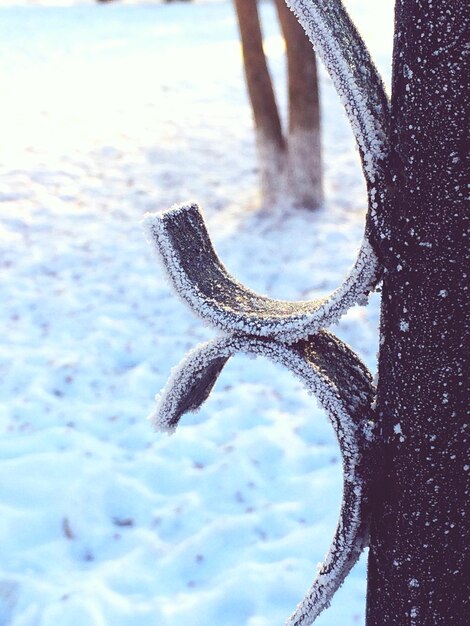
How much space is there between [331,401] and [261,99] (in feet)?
12.0

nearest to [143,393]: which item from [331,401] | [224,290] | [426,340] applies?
[224,290]

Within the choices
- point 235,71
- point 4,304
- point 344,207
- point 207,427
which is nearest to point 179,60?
point 235,71

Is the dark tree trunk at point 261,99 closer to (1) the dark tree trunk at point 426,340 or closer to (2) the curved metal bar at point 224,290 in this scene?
(2) the curved metal bar at point 224,290

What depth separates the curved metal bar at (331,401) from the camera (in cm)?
124

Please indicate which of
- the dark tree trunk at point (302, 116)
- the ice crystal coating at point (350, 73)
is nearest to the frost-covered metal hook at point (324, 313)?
the ice crystal coating at point (350, 73)

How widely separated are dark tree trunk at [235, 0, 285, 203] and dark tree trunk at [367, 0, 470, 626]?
352cm

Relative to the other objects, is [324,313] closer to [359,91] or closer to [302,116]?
[359,91]

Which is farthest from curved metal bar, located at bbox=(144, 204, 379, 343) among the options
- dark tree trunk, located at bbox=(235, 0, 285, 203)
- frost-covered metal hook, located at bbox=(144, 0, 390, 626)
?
dark tree trunk, located at bbox=(235, 0, 285, 203)

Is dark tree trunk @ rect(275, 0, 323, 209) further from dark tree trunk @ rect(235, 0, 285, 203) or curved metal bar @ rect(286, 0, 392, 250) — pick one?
curved metal bar @ rect(286, 0, 392, 250)

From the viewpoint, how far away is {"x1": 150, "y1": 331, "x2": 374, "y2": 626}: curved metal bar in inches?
48.9

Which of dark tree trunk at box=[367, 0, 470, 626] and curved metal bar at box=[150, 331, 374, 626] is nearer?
dark tree trunk at box=[367, 0, 470, 626]

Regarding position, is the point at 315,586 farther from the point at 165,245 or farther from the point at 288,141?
the point at 288,141

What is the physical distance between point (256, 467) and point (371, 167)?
1809mm

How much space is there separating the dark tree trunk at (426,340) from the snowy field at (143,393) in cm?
85
